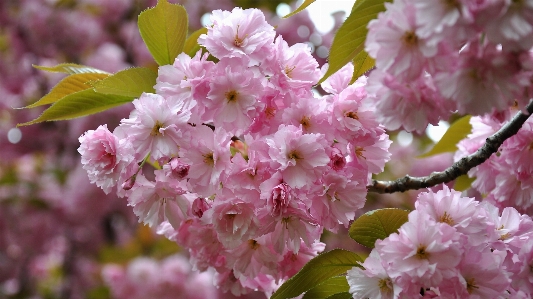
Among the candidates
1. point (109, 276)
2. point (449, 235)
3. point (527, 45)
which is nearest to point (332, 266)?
point (449, 235)

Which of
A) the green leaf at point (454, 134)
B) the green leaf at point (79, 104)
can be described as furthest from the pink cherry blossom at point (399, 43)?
the green leaf at point (454, 134)

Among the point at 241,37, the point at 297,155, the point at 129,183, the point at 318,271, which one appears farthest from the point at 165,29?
the point at 318,271

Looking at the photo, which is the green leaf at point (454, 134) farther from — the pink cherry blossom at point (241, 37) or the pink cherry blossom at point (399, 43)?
the pink cherry blossom at point (399, 43)

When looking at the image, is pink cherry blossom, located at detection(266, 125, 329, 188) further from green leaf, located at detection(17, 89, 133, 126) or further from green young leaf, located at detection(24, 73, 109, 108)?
green young leaf, located at detection(24, 73, 109, 108)

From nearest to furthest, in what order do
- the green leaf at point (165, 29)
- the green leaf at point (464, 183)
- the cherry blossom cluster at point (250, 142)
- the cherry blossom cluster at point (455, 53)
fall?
1. the cherry blossom cluster at point (455, 53)
2. the cherry blossom cluster at point (250, 142)
3. the green leaf at point (165, 29)
4. the green leaf at point (464, 183)

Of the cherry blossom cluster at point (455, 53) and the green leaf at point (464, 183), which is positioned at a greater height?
the cherry blossom cluster at point (455, 53)

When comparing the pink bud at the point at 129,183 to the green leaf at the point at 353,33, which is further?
the pink bud at the point at 129,183

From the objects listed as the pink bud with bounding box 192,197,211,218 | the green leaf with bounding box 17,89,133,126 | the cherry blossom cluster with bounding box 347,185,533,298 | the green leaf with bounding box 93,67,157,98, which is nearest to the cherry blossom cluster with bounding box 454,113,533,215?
the cherry blossom cluster with bounding box 347,185,533,298
